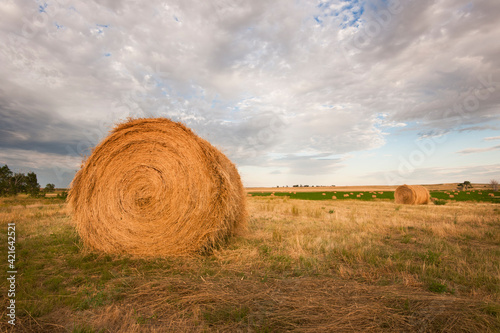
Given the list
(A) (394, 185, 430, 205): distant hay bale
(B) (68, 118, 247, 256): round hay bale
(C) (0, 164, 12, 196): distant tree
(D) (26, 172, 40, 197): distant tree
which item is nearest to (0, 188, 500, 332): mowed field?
(B) (68, 118, 247, 256): round hay bale

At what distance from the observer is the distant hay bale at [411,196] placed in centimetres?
1939

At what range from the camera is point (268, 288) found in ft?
11.4

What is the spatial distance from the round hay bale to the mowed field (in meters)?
0.49

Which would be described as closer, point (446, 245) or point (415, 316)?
point (415, 316)

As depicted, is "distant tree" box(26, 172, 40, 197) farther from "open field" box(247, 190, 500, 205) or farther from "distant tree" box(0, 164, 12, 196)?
"open field" box(247, 190, 500, 205)

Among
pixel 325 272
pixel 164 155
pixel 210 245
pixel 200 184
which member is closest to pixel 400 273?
pixel 325 272

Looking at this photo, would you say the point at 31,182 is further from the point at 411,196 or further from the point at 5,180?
the point at 411,196

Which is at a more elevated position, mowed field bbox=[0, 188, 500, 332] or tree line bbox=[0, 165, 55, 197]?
A: tree line bbox=[0, 165, 55, 197]

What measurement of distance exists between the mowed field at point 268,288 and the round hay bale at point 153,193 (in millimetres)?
487

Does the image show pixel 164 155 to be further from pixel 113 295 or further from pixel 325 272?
pixel 325 272

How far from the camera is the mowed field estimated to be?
105 inches

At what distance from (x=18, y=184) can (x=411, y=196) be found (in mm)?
38893

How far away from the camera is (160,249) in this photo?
559cm

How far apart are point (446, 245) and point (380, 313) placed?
4.22m
